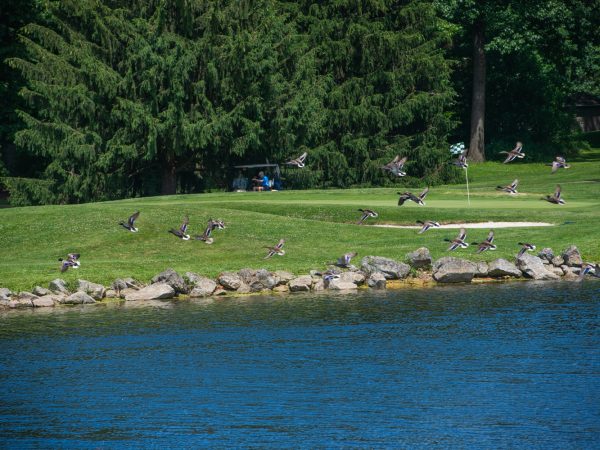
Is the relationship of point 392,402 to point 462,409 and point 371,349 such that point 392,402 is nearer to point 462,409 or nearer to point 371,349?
point 462,409

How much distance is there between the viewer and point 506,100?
3501 inches

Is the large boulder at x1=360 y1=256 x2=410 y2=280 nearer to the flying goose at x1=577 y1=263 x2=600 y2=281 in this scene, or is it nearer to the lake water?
the lake water

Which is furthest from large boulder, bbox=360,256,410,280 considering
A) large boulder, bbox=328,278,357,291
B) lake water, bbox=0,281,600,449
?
lake water, bbox=0,281,600,449

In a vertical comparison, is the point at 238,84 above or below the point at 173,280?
above

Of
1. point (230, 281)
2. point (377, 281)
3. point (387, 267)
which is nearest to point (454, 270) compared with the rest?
point (387, 267)

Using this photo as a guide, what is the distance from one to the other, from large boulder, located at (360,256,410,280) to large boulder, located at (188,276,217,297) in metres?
4.90

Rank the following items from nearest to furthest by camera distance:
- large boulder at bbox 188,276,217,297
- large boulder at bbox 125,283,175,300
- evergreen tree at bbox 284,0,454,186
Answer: large boulder at bbox 125,283,175,300, large boulder at bbox 188,276,217,297, evergreen tree at bbox 284,0,454,186

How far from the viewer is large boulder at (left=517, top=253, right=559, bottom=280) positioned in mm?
36781

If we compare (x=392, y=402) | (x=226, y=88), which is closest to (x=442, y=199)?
(x=226, y=88)

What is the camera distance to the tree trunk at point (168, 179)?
65.0m

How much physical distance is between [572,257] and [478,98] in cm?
4552

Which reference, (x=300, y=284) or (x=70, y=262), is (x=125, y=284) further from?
(x=300, y=284)

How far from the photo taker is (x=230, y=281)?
116 feet

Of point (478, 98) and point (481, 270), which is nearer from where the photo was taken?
point (481, 270)
